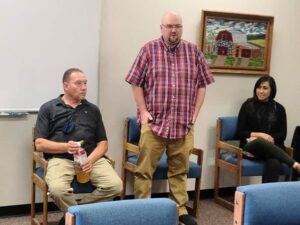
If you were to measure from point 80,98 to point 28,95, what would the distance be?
18.6 inches

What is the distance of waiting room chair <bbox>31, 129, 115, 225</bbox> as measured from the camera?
3038 millimetres

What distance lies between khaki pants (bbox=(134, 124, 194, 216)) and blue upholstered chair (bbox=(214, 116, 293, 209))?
61 cm

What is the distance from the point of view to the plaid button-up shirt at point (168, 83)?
10.7ft

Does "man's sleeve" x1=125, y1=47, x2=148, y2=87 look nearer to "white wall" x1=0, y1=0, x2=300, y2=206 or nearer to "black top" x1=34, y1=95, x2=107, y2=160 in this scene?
"black top" x1=34, y1=95, x2=107, y2=160

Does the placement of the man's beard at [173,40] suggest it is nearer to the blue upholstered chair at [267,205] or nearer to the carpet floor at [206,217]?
the carpet floor at [206,217]

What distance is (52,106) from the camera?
10.4ft

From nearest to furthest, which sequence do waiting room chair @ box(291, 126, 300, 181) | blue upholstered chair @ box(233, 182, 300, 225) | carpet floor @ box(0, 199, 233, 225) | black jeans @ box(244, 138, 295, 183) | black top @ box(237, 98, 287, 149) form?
blue upholstered chair @ box(233, 182, 300, 225), carpet floor @ box(0, 199, 233, 225), black jeans @ box(244, 138, 295, 183), black top @ box(237, 98, 287, 149), waiting room chair @ box(291, 126, 300, 181)

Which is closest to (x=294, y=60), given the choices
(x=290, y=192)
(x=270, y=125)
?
(x=270, y=125)

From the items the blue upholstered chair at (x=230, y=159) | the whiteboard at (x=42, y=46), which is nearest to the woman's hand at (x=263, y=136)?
the blue upholstered chair at (x=230, y=159)

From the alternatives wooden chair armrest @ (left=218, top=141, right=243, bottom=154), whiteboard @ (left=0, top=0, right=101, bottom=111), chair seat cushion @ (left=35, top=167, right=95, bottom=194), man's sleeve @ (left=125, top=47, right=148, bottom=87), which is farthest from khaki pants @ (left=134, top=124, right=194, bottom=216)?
whiteboard @ (left=0, top=0, right=101, bottom=111)

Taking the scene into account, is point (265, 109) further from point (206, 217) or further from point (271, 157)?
point (206, 217)

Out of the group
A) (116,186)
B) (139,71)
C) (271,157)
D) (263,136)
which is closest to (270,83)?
(263,136)

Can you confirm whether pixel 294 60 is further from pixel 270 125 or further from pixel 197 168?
pixel 197 168

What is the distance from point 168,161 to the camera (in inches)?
136
